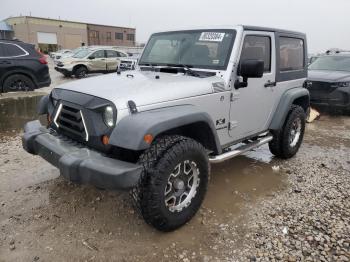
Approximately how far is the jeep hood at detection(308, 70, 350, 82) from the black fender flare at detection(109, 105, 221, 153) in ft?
22.6

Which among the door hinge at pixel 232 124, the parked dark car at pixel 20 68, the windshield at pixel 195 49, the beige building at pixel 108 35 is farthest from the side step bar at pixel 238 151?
the beige building at pixel 108 35

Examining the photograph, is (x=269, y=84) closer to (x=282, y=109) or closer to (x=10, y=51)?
(x=282, y=109)

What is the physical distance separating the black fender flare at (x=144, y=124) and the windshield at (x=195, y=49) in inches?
40.0

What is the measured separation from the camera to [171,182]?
10.0ft

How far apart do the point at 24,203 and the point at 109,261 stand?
59.3 inches

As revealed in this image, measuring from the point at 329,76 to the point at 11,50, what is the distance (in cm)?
850

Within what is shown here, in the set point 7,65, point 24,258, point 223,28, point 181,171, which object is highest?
point 223,28

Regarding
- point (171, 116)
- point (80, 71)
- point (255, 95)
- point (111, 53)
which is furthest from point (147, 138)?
point (111, 53)

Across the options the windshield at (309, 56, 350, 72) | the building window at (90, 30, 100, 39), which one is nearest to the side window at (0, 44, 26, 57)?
the windshield at (309, 56, 350, 72)

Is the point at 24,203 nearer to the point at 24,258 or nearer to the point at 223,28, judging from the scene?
the point at 24,258

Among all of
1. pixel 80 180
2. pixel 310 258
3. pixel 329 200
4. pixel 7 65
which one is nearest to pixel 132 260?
pixel 80 180

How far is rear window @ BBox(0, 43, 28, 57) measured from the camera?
8250 millimetres

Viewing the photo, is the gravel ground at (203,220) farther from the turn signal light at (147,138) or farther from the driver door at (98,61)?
the driver door at (98,61)

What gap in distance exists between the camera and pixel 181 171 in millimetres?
3121
